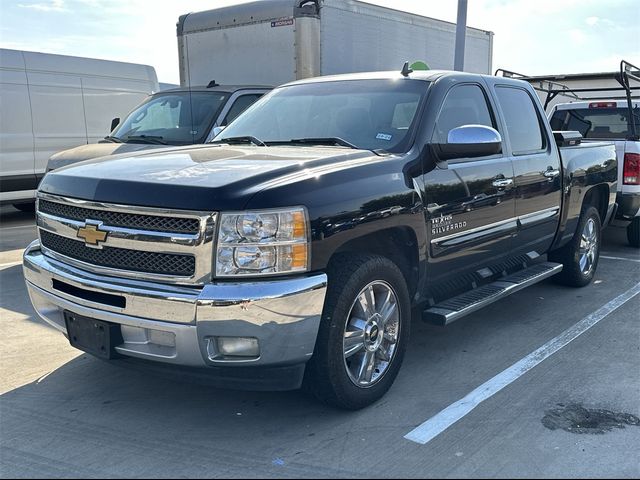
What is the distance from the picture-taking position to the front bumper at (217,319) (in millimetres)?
2990

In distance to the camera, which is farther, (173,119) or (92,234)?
(173,119)

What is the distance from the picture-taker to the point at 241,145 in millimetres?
4461

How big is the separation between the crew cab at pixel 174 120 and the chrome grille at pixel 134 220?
3.79 metres

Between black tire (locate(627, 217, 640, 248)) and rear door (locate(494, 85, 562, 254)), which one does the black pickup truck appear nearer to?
rear door (locate(494, 85, 562, 254))

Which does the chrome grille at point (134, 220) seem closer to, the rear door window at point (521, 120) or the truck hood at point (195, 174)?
the truck hood at point (195, 174)

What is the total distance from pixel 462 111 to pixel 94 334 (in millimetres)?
2910

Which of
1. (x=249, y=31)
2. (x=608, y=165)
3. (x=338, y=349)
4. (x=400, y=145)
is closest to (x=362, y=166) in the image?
(x=400, y=145)

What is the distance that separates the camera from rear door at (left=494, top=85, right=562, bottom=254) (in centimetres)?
501

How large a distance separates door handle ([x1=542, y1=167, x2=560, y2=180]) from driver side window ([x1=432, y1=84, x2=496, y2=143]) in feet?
2.65

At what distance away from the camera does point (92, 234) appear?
11.0 ft

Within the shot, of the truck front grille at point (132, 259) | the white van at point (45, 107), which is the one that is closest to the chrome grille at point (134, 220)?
the truck front grille at point (132, 259)

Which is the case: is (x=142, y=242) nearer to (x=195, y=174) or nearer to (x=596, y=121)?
(x=195, y=174)

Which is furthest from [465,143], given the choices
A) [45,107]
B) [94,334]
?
[45,107]

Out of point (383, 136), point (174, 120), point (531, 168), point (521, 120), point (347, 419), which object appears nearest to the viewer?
point (347, 419)
